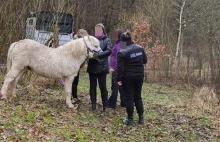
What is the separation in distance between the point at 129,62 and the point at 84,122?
1.49m

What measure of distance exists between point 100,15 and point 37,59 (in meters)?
21.0

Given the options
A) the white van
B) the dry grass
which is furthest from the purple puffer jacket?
the dry grass

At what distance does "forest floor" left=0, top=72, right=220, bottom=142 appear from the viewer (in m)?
6.18

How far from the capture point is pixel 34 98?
352 inches

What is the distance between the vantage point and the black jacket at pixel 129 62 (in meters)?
7.32

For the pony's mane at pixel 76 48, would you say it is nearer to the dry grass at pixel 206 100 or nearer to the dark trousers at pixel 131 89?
the dark trousers at pixel 131 89

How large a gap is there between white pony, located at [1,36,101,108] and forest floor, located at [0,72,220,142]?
663 millimetres

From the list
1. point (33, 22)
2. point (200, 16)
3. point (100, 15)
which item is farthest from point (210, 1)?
point (33, 22)

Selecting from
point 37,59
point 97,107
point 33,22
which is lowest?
point 97,107

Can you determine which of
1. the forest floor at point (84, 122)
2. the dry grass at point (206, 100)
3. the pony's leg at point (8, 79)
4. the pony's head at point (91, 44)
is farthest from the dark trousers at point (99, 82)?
the dry grass at point (206, 100)

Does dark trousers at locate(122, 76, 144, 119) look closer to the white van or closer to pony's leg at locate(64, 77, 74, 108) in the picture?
pony's leg at locate(64, 77, 74, 108)

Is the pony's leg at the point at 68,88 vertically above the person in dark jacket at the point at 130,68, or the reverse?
the person in dark jacket at the point at 130,68

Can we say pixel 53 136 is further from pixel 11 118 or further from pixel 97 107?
pixel 97 107

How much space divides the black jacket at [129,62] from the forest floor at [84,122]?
1.11 m
